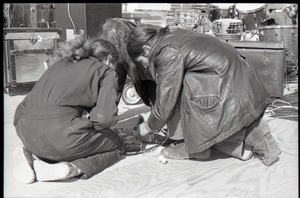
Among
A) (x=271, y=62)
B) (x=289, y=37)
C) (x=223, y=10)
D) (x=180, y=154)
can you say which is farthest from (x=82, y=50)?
(x=223, y=10)

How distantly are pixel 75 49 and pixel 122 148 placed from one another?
903 millimetres

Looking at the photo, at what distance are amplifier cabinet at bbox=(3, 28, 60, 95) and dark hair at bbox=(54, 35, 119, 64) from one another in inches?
102

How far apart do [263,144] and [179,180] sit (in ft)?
2.56

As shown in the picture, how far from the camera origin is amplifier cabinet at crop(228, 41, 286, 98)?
521cm

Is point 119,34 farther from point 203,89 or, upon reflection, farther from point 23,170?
point 23,170

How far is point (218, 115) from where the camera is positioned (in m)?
2.74

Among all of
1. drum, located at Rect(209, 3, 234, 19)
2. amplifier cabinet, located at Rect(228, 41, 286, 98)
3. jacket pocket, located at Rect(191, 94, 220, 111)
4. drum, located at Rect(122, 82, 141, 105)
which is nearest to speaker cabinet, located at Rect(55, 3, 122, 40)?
drum, located at Rect(122, 82, 141, 105)

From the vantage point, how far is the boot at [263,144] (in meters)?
2.95

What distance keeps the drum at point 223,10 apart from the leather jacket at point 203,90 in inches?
329

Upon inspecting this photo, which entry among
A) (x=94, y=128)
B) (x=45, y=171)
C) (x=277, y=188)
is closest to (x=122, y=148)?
(x=94, y=128)

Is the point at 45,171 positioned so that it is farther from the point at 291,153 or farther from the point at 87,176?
the point at 291,153

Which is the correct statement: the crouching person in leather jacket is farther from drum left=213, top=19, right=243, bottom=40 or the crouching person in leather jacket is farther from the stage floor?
drum left=213, top=19, right=243, bottom=40

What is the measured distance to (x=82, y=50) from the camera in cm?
269

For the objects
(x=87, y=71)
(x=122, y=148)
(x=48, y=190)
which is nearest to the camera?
(x=48, y=190)
